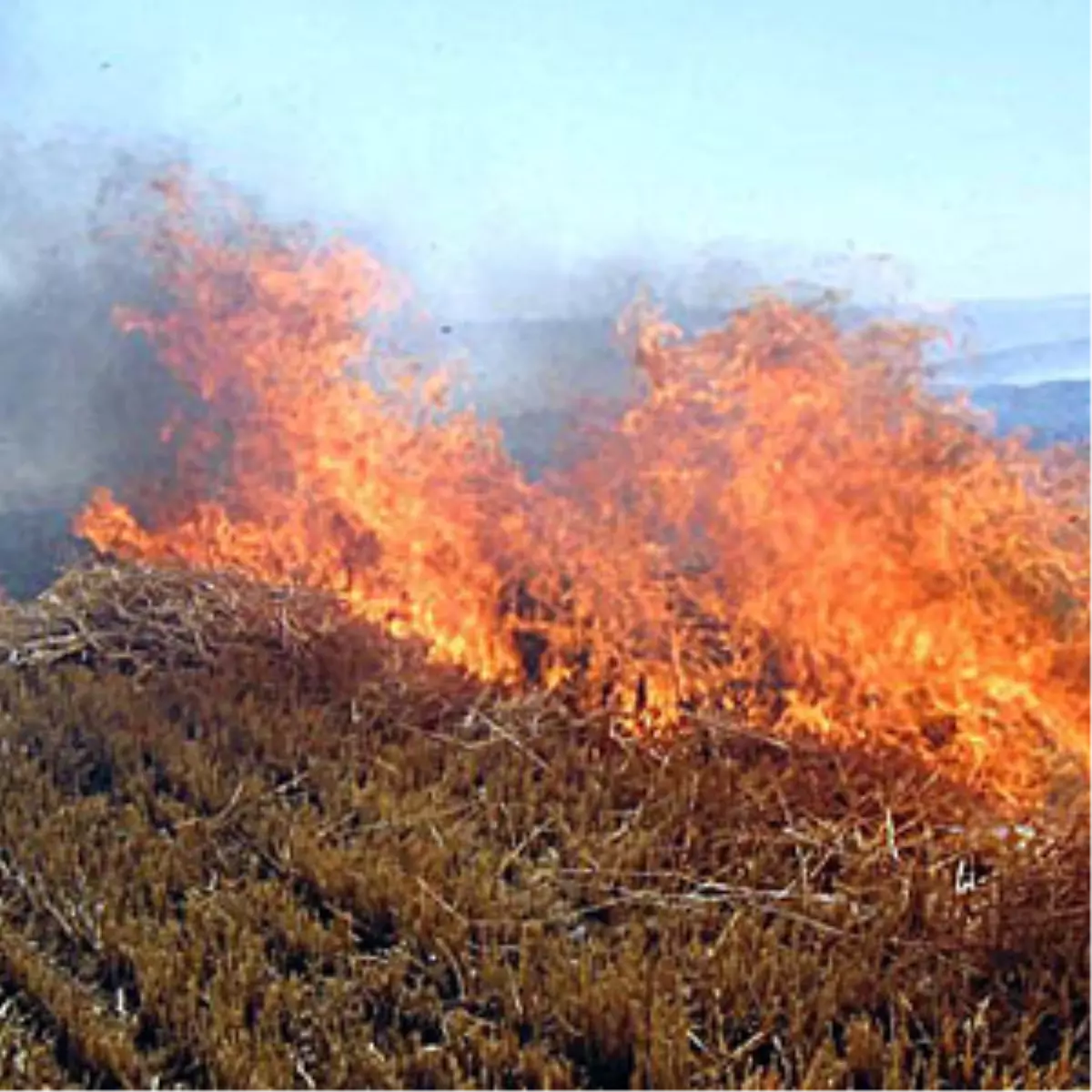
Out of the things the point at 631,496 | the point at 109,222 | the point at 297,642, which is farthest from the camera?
the point at 109,222

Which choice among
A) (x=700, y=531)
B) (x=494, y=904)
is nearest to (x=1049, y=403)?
(x=700, y=531)

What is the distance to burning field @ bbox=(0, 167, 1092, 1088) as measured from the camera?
10.8 ft

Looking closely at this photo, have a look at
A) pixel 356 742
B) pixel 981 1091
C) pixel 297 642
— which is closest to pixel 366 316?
pixel 297 642

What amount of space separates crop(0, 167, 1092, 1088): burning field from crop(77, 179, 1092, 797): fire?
0.02m

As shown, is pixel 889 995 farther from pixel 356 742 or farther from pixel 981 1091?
pixel 356 742

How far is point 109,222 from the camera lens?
1380cm

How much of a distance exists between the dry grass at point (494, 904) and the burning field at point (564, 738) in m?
0.02

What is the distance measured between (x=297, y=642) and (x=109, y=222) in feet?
30.2

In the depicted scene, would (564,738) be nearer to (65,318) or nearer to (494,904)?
(494,904)

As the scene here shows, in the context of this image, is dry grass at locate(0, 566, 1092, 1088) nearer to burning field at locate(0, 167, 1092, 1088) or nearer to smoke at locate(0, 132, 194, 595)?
burning field at locate(0, 167, 1092, 1088)

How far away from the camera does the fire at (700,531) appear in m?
5.46

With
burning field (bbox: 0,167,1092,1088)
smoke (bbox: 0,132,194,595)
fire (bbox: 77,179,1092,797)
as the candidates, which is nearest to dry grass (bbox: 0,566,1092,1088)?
burning field (bbox: 0,167,1092,1088)

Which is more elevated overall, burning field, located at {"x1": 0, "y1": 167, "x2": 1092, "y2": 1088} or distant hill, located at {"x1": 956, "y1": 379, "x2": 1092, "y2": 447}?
distant hill, located at {"x1": 956, "y1": 379, "x2": 1092, "y2": 447}

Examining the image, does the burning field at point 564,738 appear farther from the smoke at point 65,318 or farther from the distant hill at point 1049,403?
the distant hill at point 1049,403
